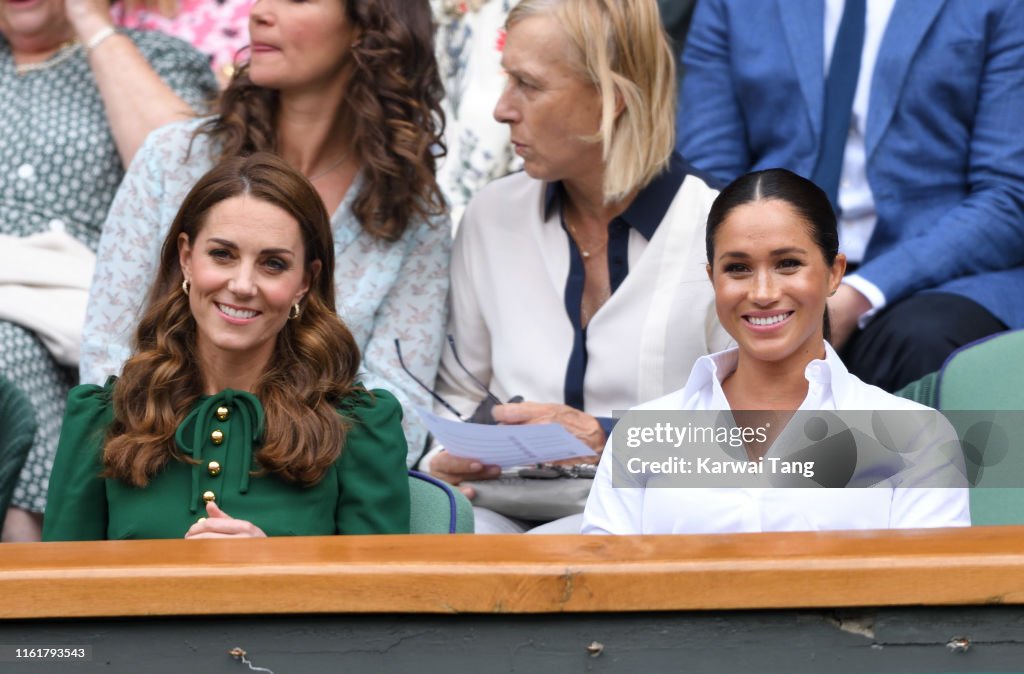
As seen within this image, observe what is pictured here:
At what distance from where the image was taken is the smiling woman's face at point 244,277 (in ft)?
7.55

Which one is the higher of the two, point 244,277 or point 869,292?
point 869,292

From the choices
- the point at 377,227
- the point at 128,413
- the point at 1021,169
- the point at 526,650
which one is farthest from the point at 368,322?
the point at 526,650

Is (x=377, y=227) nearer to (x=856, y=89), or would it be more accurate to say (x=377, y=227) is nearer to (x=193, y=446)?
(x=193, y=446)

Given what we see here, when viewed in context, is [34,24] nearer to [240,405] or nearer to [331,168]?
[331,168]

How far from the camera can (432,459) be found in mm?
2830

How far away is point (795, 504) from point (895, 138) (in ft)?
4.27

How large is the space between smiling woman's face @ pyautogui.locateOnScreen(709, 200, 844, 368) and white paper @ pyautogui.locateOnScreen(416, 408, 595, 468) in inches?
13.7

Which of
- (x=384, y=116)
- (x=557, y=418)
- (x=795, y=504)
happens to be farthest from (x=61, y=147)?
(x=795, y=504)

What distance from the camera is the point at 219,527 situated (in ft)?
6.81

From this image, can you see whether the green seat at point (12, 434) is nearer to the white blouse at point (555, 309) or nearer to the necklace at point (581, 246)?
the white blouse at point (555, 309)

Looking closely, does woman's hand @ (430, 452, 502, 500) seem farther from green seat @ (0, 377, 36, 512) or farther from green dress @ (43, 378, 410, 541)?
green seat @ (0, 377, 36, 512)

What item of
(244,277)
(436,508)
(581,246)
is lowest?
(436,508)

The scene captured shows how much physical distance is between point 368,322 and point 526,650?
5.00 ft

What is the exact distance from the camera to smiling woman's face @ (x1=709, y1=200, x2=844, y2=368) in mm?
2189
